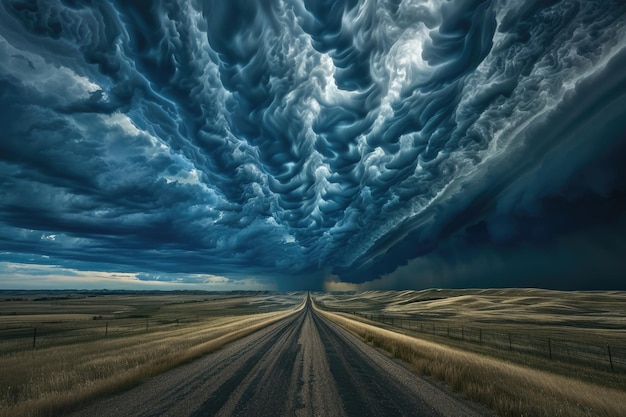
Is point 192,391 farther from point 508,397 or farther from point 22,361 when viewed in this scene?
point 22,361

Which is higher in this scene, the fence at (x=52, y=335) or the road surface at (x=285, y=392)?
Answer: the road surface at (x=285, y=392)

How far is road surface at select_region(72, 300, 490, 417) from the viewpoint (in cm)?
939

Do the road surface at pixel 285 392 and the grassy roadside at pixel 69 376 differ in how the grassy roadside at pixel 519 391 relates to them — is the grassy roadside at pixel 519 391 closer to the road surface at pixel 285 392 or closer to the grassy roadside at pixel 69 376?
the road surface at pixel 285 392

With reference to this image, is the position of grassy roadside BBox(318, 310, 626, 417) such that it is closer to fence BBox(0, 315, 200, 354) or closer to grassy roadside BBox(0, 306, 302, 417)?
grassy roadside BBox(0, 306, 302, 417)

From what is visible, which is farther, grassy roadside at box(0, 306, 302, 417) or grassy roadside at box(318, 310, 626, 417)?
grassy roadside at box(0, 306, 302, 417)

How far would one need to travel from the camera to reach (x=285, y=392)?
37.1 ft

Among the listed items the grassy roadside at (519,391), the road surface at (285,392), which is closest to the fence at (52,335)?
the road surface at (285,392)

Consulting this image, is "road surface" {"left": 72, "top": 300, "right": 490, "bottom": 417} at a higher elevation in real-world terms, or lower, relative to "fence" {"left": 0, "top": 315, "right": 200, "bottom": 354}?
higher

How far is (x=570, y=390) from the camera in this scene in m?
11.9

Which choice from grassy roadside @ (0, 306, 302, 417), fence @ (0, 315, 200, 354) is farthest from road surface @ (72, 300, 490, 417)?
fence @ (0, 315, 200, 354)

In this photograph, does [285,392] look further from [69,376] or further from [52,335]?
[52,335]

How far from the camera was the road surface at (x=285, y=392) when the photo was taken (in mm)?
9391

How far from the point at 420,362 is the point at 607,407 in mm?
7474

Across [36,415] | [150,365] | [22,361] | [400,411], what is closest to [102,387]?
[36,415]
